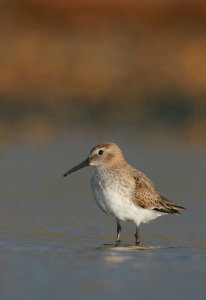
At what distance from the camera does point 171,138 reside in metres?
23.8

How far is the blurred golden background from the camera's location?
2723cm

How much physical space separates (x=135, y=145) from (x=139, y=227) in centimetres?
887

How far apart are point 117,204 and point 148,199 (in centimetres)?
63

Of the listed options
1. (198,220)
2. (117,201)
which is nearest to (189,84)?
(198,220)

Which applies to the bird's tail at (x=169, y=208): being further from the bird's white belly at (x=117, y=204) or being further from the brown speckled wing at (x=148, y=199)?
the bird's white belly at (x=117, y=204)

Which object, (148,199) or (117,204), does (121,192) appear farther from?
(148,199)

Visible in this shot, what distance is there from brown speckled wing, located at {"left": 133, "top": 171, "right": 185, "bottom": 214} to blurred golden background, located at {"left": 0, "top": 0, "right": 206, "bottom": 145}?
1008 centimetres

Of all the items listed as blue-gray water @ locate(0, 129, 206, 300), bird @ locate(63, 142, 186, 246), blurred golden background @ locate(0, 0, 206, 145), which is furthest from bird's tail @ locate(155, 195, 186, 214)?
blurred golden background @ locate(0, 0, 206, 145)

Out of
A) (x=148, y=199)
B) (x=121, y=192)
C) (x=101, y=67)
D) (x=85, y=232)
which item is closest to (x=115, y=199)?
(x=121, y=192)

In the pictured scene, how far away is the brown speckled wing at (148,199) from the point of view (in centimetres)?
1262

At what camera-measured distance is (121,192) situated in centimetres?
1245

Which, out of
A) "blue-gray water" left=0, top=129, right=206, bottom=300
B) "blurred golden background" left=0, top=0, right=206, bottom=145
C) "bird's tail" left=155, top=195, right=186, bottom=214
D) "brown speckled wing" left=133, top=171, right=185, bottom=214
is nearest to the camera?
"blue-gray water" left=0, top=129, right=206, bottom=300

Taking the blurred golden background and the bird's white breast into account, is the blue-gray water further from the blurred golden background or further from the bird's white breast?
the blurred golden background

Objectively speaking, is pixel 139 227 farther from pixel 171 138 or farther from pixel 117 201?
pixel 171 138
